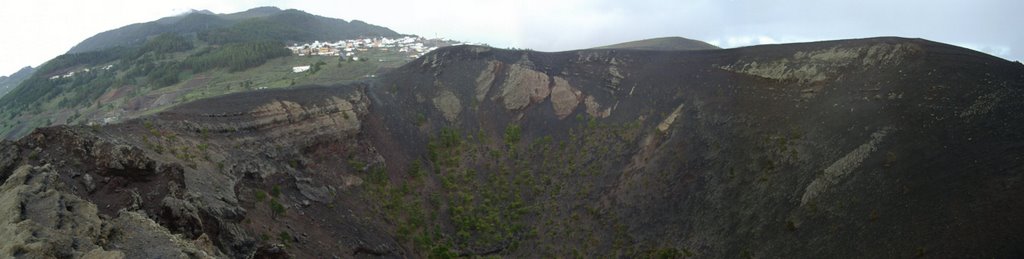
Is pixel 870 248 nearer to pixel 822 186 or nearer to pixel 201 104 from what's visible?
pixel 822 186

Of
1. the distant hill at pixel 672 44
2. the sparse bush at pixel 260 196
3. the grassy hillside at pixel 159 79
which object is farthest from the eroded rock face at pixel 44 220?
the distant hill at pixel 672 44

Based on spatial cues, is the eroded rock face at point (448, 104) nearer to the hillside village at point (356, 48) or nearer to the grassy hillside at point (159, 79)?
the grassy hillside at point (159, 79)

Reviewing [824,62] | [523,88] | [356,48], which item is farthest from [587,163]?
[356,48]

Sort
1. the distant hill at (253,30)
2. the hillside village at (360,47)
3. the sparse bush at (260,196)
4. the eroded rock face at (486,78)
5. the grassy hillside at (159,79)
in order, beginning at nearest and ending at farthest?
1. the sparse bush at (260,196)
2. the eroded rock face at (486,78)
3. the grassy hillside at (159,79)
4. the hillside village at (360,47)
5. the distant hill at (253,30)

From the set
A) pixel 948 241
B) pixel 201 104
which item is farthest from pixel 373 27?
pixel 948 241

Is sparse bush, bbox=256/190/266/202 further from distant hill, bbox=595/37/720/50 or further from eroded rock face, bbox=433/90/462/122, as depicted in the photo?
distant hill, bbox=595/37/720/50

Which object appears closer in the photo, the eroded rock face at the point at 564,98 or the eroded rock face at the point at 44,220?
the eroded rock face at the point at 44,220

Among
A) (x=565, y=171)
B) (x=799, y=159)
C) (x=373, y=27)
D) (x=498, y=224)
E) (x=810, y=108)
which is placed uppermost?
(x=373, y=27)
